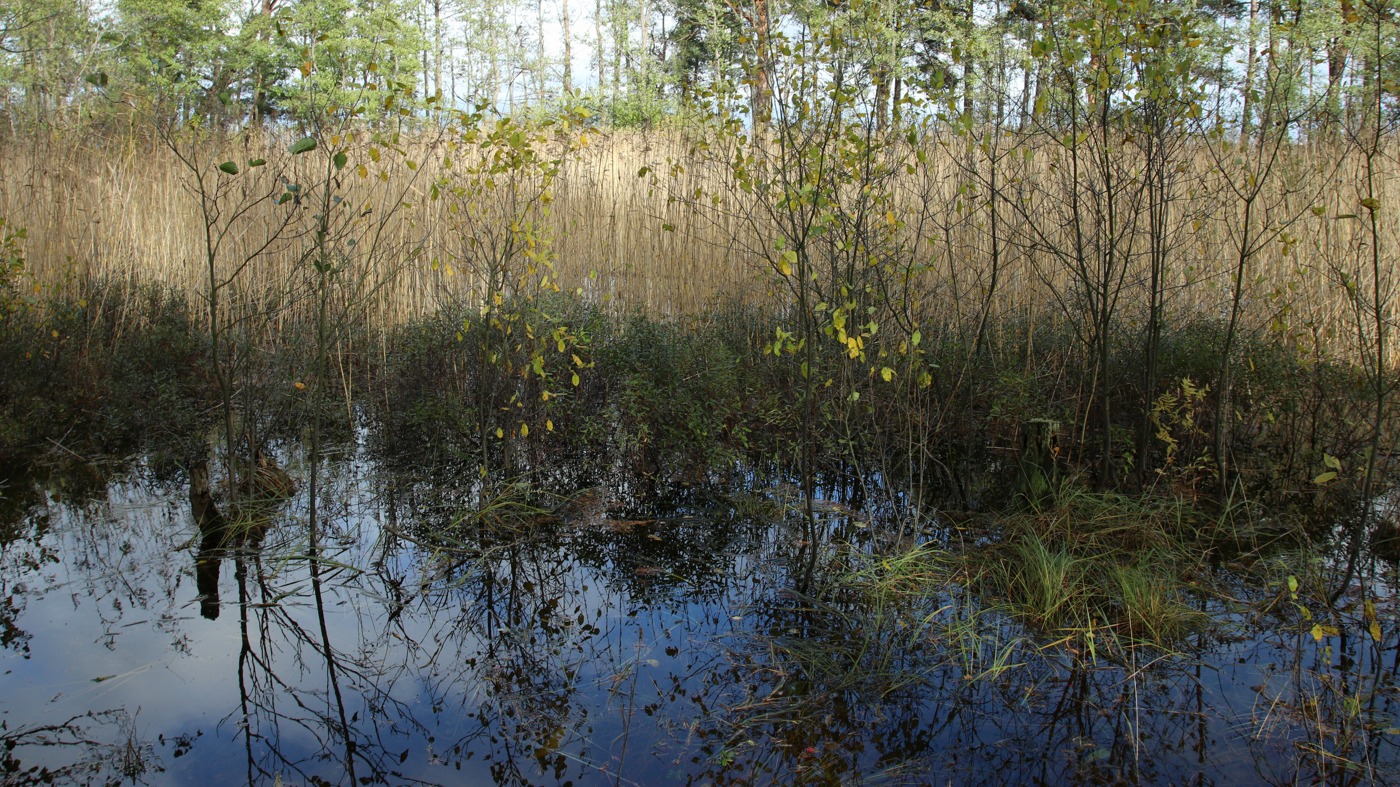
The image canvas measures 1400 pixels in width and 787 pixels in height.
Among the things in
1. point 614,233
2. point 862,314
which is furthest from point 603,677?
point 614,233

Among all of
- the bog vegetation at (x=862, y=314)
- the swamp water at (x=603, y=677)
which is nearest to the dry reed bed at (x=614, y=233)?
the bog vegetation at (x=862, y=314)

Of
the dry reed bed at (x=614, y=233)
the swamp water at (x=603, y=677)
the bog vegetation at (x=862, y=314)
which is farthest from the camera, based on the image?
the dry reed bed at (x=614, y=233)

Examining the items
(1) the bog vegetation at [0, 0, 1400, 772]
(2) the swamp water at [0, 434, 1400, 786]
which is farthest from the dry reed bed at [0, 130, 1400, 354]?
(2) the swamp water at [0, 434, 1400, 786]

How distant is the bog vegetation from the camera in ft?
10.00

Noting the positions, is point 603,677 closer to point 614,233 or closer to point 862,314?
point 862,314

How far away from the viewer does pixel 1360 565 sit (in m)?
3.14

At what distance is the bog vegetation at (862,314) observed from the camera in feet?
10.00

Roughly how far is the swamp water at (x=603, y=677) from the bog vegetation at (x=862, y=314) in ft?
0.43

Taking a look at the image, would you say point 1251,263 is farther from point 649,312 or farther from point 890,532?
point 649,312

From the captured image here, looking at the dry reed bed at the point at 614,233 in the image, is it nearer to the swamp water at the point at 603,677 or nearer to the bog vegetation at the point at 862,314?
the bog vegetation at the point at 862,314

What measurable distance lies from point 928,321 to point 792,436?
0.93 metres

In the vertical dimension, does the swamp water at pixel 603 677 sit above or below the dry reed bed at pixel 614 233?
below

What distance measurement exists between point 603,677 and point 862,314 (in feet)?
6.01

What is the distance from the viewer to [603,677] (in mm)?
2562
